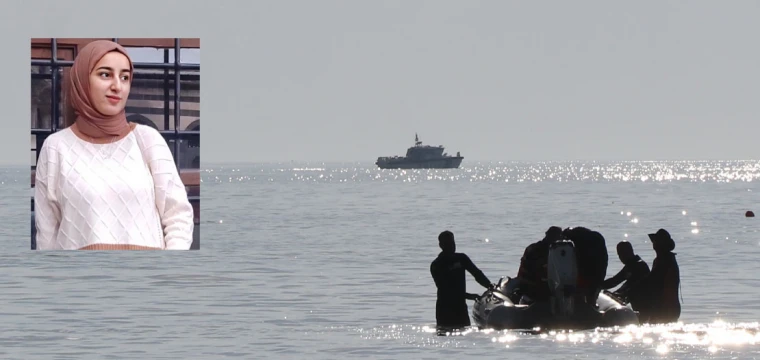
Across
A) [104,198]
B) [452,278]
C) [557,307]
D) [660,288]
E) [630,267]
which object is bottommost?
[557,307]

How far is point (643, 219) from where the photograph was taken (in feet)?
338

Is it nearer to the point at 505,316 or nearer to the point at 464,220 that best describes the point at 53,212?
the point at 505,316

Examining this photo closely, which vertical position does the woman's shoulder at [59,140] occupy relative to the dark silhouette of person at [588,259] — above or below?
above

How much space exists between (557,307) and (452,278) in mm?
1642

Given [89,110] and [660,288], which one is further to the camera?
[89,110]

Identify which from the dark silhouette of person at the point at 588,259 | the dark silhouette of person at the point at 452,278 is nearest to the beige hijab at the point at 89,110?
the dark silhouette of person at the point at 452,278

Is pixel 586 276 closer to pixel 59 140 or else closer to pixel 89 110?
pixel 89 110

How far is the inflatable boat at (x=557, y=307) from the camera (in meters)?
25.3

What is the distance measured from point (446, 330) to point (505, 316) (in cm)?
92

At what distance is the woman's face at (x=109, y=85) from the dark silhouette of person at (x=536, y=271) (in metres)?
8.00

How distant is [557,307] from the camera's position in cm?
2617

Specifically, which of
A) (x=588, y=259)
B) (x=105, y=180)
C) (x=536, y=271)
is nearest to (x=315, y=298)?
(x=105, y=180)

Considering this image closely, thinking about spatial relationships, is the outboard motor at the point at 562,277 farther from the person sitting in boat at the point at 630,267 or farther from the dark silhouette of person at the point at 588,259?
the person sitting in boat at the point at 630,267

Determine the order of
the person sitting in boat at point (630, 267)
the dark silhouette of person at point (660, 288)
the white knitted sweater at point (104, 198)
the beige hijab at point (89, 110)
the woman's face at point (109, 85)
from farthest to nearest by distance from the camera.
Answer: the beige hijab at point (89, 110)
the woman's face at point (109, 85)
the white knitted sweater at point (104, 198)
the person sitting in boat at point (630, 267)
the dark silhouette of person at point (660, 288)
